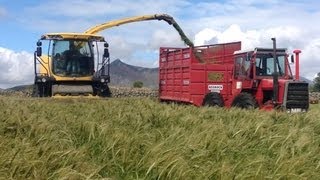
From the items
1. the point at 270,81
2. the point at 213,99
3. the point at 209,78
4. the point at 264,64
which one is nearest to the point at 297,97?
the point at 270,81

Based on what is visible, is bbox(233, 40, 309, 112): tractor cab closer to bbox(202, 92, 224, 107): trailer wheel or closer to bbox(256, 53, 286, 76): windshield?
bbox(256, 53, 286, 76): windshield

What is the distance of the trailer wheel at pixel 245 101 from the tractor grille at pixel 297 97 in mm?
993

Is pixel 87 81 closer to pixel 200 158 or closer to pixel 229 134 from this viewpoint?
pixel 229 134

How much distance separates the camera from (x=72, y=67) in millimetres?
21594

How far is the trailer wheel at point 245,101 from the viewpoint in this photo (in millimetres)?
15991

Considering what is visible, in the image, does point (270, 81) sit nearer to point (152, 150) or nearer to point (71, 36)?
point (71, 36)

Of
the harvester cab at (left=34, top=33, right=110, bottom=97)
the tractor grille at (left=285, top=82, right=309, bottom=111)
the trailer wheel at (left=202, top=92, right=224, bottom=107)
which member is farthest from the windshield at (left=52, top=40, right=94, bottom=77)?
the tractor grille at (left=285, top=82, right=309, bottom=111)

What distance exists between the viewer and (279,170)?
4977 millimetres

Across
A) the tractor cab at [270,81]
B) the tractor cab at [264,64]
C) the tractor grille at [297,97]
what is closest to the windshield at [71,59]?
the tractor cab at [270,81]

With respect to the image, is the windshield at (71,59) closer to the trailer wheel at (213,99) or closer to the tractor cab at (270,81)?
the trailer wheel at (213,99)

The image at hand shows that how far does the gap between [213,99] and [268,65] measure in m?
2.21

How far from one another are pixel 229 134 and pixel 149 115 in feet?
7.29

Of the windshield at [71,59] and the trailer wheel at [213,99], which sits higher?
the windshield at [71,59]

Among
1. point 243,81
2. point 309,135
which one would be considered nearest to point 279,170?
point 309,135
